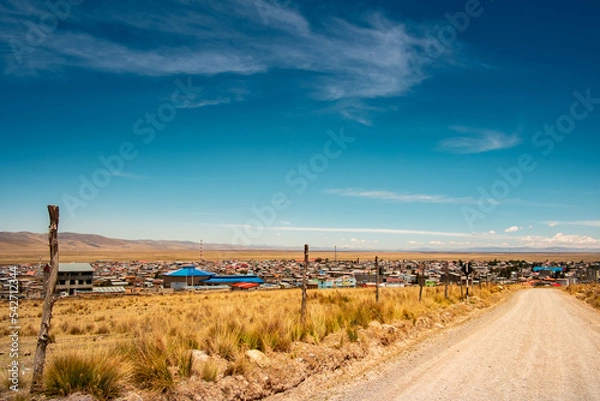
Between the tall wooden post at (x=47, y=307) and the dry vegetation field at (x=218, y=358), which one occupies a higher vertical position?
the tall wooden post at (x=47, y=307)

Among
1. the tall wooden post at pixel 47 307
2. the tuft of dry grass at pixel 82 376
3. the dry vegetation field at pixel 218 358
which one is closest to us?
the tuft of dry grass at pixel 82 376

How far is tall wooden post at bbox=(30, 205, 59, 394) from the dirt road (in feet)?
15.3

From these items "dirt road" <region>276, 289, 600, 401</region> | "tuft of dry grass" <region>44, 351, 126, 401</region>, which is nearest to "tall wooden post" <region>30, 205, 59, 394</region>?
"tuft of dry grass" <region>44, 351, 126, 401</region>

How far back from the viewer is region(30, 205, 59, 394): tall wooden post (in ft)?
22.7

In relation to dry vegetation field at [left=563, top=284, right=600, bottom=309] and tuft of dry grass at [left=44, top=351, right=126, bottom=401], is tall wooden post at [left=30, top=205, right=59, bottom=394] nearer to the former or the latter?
tuft of dry grass at [left=44, top=351, right=126, bottom=401]

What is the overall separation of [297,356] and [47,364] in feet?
17.3

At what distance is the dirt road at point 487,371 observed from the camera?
25.0ft

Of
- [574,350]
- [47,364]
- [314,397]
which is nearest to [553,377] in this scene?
[574,350]

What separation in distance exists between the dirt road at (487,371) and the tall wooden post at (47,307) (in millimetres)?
4671

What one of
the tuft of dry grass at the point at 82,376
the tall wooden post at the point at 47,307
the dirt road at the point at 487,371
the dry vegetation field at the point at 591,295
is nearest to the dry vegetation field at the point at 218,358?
the tuft of dry grass at the point at 82,376

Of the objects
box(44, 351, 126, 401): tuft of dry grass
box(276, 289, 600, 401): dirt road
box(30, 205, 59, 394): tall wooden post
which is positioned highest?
box(30, 205, 59, 394): tall wooden post

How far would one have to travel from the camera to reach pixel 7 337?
1756cm

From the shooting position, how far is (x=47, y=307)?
7.26m

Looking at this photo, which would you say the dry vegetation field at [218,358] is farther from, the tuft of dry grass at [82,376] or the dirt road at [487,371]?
the dirt road at [487,371]
